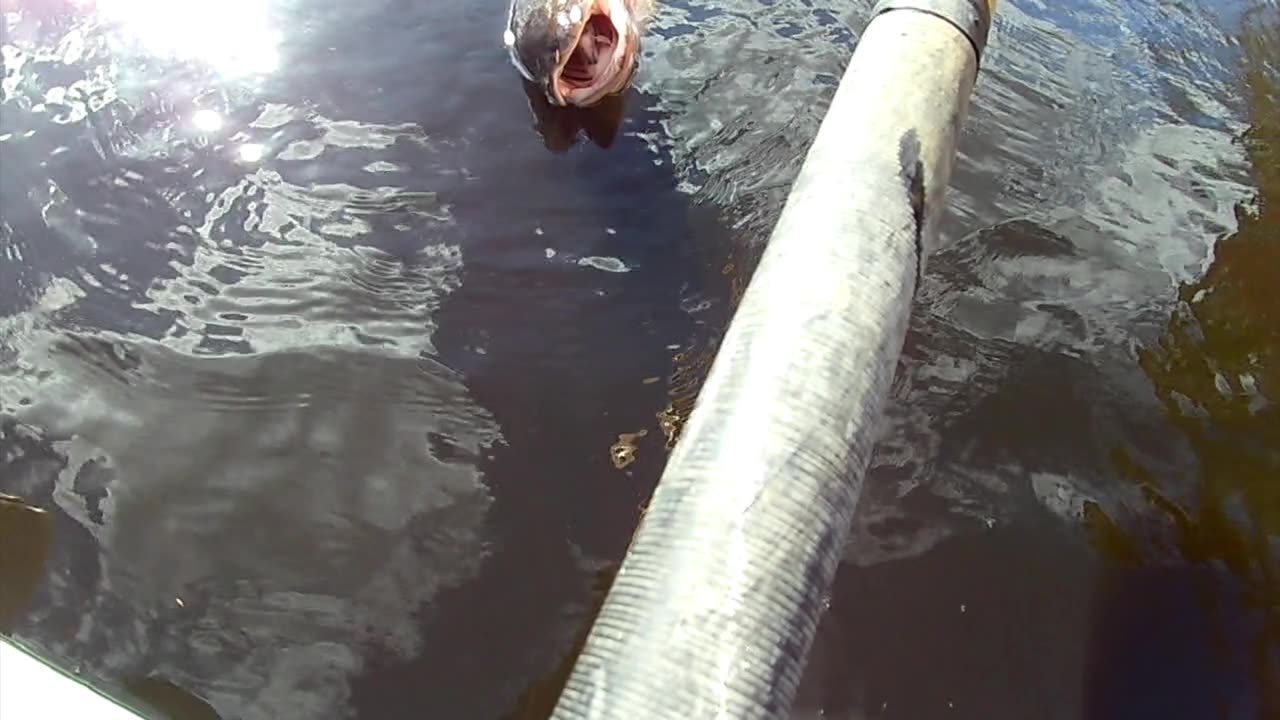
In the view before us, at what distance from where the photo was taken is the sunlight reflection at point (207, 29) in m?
5.16

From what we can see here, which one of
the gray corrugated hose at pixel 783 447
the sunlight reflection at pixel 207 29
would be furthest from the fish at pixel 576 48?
the gray corrugated hose at pixel 783 447

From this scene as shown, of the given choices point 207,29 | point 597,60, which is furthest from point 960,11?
point 207,29

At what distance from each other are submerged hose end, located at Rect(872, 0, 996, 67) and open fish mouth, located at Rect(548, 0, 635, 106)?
2.00 meters

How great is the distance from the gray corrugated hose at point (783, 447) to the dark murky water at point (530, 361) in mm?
1011

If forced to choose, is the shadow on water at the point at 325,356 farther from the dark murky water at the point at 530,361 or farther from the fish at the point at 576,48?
the fish at the point at 576,48

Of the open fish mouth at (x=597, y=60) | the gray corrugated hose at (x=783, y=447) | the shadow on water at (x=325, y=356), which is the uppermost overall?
the gray corrugated hose at (x=783, y=447)

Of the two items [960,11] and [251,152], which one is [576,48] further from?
[960,11]

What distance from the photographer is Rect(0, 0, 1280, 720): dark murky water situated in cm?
315

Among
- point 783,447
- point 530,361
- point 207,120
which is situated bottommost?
point 207,120

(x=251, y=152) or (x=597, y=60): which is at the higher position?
(x=597, y=60)

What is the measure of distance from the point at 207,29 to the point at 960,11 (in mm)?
3791

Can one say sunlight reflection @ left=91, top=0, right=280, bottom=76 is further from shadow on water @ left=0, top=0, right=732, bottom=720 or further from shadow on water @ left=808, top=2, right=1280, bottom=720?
shadow on water @ left=808, top=2, right=1280, bottom=720

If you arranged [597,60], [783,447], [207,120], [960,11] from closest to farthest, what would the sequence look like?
1. [783,447]
2. [960,11]
3. [207,120]
4. [597,60]

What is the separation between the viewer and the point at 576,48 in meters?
5.29
